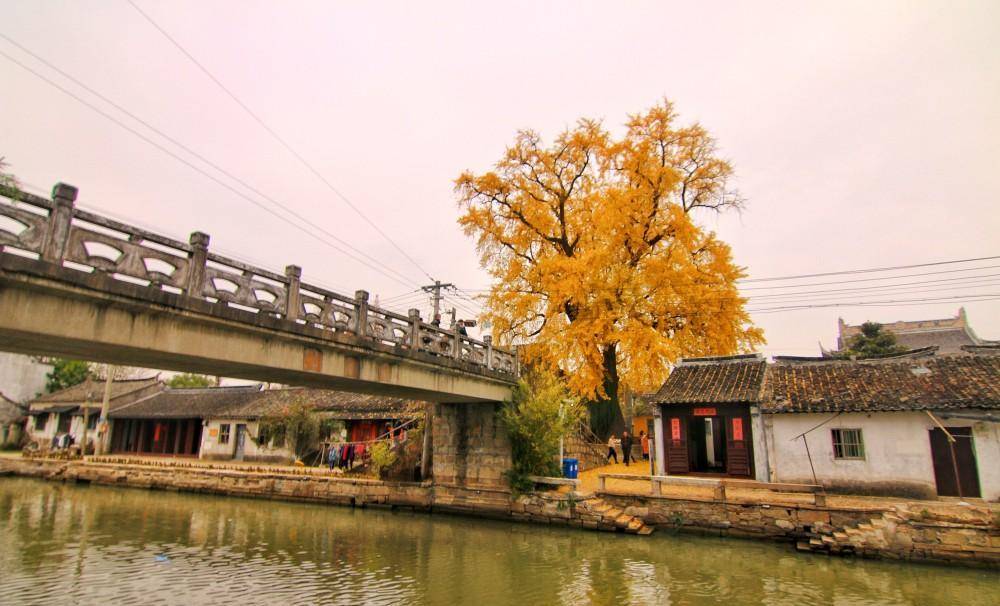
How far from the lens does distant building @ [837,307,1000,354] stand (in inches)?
1374

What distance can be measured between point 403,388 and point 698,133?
62.1ft

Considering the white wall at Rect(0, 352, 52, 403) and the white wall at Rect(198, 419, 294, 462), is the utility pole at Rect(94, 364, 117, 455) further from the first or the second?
the white wall at Rect(0, 352, 52, 403)

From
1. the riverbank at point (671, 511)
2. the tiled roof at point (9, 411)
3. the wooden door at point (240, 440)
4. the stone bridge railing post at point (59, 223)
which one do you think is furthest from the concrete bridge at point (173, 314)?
the tiled roof at point (9, 411)

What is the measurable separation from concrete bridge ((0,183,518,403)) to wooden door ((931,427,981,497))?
51.9ft

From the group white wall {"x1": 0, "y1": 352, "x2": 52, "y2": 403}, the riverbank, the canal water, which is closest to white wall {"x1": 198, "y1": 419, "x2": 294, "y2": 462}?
the riverbank

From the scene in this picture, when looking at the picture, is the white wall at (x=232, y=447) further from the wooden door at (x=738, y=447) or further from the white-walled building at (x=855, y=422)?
the wooden door at (x=738, y=447)

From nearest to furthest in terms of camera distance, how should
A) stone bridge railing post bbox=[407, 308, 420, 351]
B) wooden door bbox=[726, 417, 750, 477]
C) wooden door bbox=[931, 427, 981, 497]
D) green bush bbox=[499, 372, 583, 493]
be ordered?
1. stone bridge railing post bbox=[407, 308, 420, 351]
2. wooden door bbox=[931, 427, 981, 497]
3. green bush bbox=[499, 372, 583, 493]
4. wooden door bbox=[726, 417, 750, 477]

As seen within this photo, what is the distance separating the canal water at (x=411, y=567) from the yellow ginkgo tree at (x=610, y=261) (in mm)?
8792

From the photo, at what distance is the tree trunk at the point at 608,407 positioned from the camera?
86.0 feet

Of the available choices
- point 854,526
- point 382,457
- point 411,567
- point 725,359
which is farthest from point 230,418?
point 854,526

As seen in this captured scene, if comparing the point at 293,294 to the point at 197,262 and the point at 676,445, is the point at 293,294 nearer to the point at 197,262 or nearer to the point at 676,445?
the point at 197,262

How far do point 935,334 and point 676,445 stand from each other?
26.9m

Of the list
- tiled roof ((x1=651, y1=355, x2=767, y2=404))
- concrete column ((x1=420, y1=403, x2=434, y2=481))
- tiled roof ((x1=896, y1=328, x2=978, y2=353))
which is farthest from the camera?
tiled roof ((x1=896, y1=328, x2=978, y2=353))

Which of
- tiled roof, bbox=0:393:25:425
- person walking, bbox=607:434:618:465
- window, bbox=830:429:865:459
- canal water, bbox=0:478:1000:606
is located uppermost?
tiled roof, bbox=0:393:25:425
